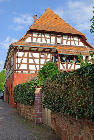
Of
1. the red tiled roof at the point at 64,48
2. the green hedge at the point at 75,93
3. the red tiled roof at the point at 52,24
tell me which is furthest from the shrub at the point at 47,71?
the green hedge at the point at 75,93

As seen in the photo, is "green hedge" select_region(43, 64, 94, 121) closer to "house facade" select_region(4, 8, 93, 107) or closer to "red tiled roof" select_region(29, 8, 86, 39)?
"house facade" select_region(4, 8, 93, 107)

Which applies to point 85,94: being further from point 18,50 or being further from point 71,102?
point 18,50

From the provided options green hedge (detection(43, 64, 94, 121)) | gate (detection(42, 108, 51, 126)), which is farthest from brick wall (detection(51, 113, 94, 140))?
gate (detection(42, 108, 51, 126))

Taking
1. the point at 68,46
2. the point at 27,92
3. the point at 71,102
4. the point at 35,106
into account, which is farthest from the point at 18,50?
the point at 71,102

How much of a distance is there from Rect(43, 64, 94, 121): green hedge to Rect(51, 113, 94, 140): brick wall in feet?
0.63

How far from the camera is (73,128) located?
20.9ft

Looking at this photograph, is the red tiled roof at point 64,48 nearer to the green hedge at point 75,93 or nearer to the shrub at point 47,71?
the shrub at point 47,71

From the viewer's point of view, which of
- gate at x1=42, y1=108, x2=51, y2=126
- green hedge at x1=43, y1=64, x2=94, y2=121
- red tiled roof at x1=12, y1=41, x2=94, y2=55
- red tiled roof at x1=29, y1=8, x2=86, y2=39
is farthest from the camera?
red tiled roof at x1=29, y1=8, x2=86, y2=39

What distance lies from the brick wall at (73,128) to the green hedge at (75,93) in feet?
0.63

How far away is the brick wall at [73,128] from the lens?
208 inches

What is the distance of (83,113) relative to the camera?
5.48 metres

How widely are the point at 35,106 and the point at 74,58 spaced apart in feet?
51.5

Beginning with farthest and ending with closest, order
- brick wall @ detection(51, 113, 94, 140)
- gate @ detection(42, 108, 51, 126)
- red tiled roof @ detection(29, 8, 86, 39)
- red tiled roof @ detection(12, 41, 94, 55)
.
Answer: red tiled roof @ detection(29, 8, 86, 39) → red tiled roof @ detection(12, 41, 94, 55) → gate @ detection(42, 108, 51, 126) → brick wall @ detection(51, 113, 94, 140)

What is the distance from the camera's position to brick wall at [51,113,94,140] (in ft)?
17.4
